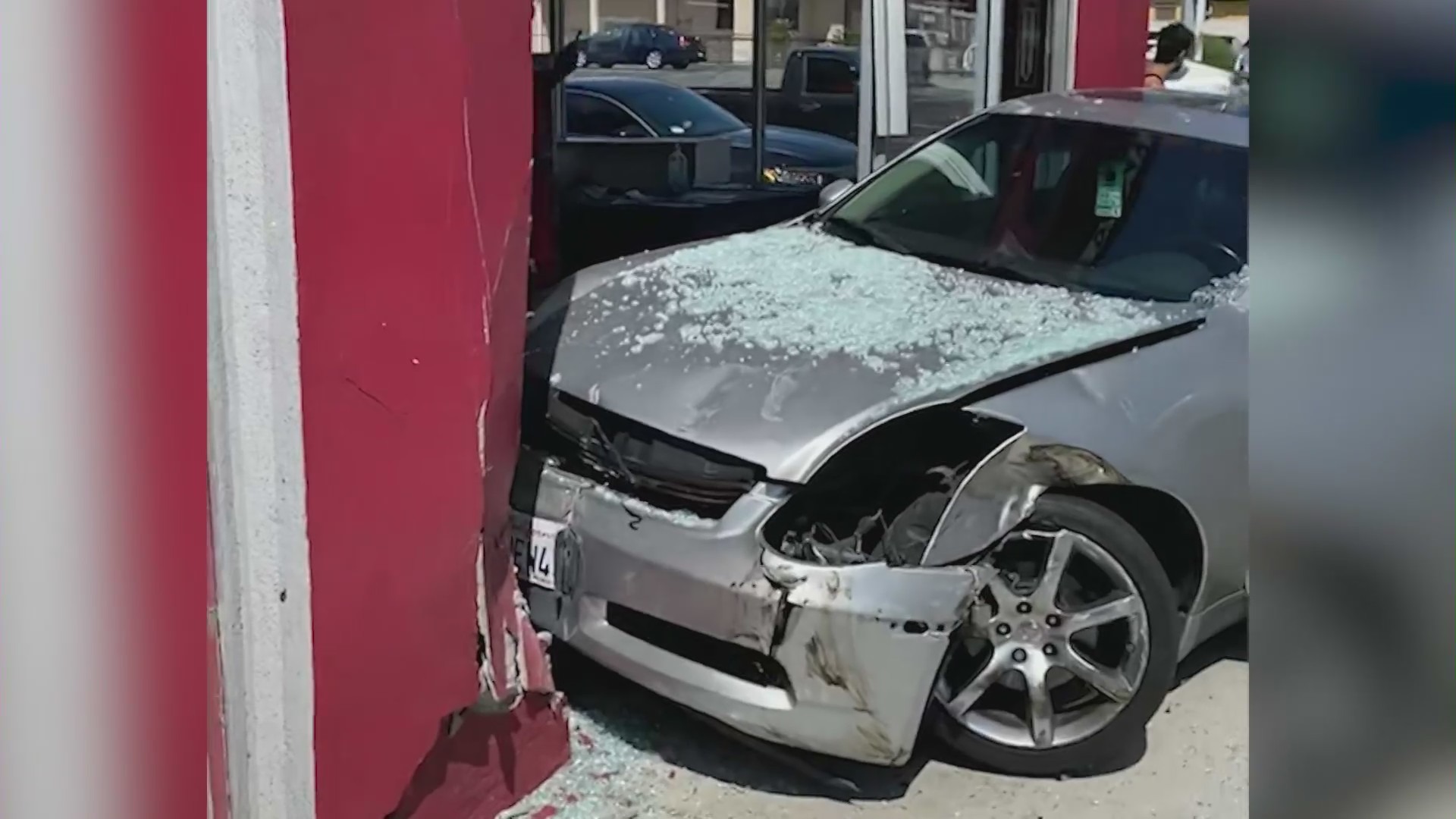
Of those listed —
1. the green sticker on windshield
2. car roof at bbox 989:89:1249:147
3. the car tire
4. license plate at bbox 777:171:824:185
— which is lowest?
the car tire

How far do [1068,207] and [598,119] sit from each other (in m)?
6.56

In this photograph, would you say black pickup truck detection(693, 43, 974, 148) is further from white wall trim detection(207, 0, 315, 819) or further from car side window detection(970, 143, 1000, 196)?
white wall trim detection(207, 0, 315, 819)

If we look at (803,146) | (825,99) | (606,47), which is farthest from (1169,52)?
(606,47)

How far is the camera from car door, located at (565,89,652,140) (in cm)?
1023

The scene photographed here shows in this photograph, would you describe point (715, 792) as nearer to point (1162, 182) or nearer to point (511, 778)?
point (511, 778)

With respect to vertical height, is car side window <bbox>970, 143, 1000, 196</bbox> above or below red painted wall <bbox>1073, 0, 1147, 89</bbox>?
below

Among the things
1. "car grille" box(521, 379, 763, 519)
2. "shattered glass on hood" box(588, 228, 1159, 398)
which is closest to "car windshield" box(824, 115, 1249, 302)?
"shattered glass on hood" box(588, 228, 1159, 398)

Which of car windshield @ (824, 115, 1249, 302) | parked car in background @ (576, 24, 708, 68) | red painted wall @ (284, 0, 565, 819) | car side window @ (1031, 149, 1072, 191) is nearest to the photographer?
red painted wall @ (284, 0, 565, 819)

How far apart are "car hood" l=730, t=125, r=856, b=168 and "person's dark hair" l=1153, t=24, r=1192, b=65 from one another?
3170mm

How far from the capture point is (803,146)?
34.5 feet

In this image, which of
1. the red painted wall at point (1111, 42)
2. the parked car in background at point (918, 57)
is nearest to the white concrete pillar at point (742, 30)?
the red painted wall at point (1111, 42)

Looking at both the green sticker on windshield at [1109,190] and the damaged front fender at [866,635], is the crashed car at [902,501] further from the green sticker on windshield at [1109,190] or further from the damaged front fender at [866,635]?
the green sticker on windshield at [1109,190]
